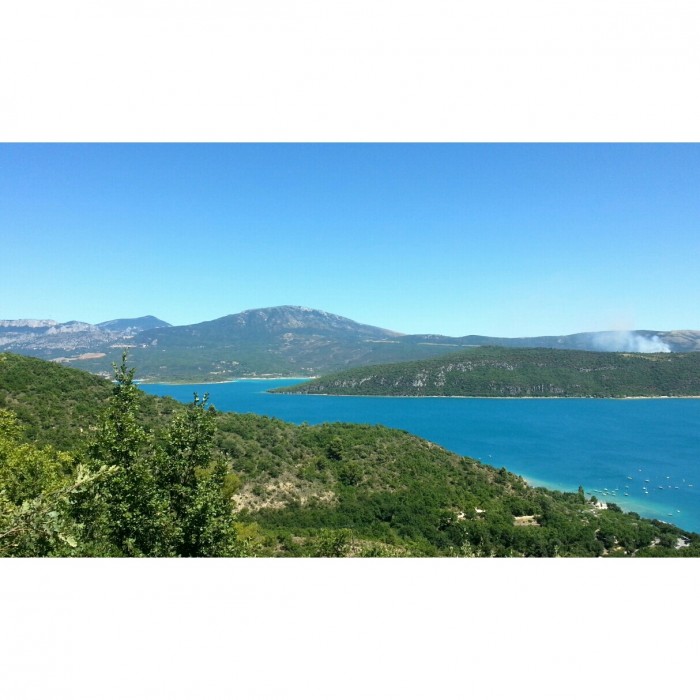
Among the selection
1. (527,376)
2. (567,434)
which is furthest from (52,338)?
(567,434)

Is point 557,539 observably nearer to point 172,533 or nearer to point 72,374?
point 172,533

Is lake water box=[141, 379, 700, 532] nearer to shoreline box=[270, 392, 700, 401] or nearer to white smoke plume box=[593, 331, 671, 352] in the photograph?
shoreline box=[270, 392, 700, 401]

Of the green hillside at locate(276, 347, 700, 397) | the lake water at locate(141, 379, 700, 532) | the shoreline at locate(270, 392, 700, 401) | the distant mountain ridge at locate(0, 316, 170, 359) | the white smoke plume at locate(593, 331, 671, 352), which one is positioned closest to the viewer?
the lake water at locate(141, 379, 700, 532)

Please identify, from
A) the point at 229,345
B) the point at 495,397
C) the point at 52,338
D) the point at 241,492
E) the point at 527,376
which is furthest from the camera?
the point at 229,345

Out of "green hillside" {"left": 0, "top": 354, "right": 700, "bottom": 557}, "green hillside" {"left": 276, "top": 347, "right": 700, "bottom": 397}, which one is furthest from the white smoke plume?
"green hillside" {"left": 0, "top": 354, "right": 700, "bottom": 557}

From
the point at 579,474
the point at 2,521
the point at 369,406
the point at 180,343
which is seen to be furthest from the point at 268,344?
the point at 2,521

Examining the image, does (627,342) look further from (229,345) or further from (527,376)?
(229,345)

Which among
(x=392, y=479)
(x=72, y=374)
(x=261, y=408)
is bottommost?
(x=261, y=408)
